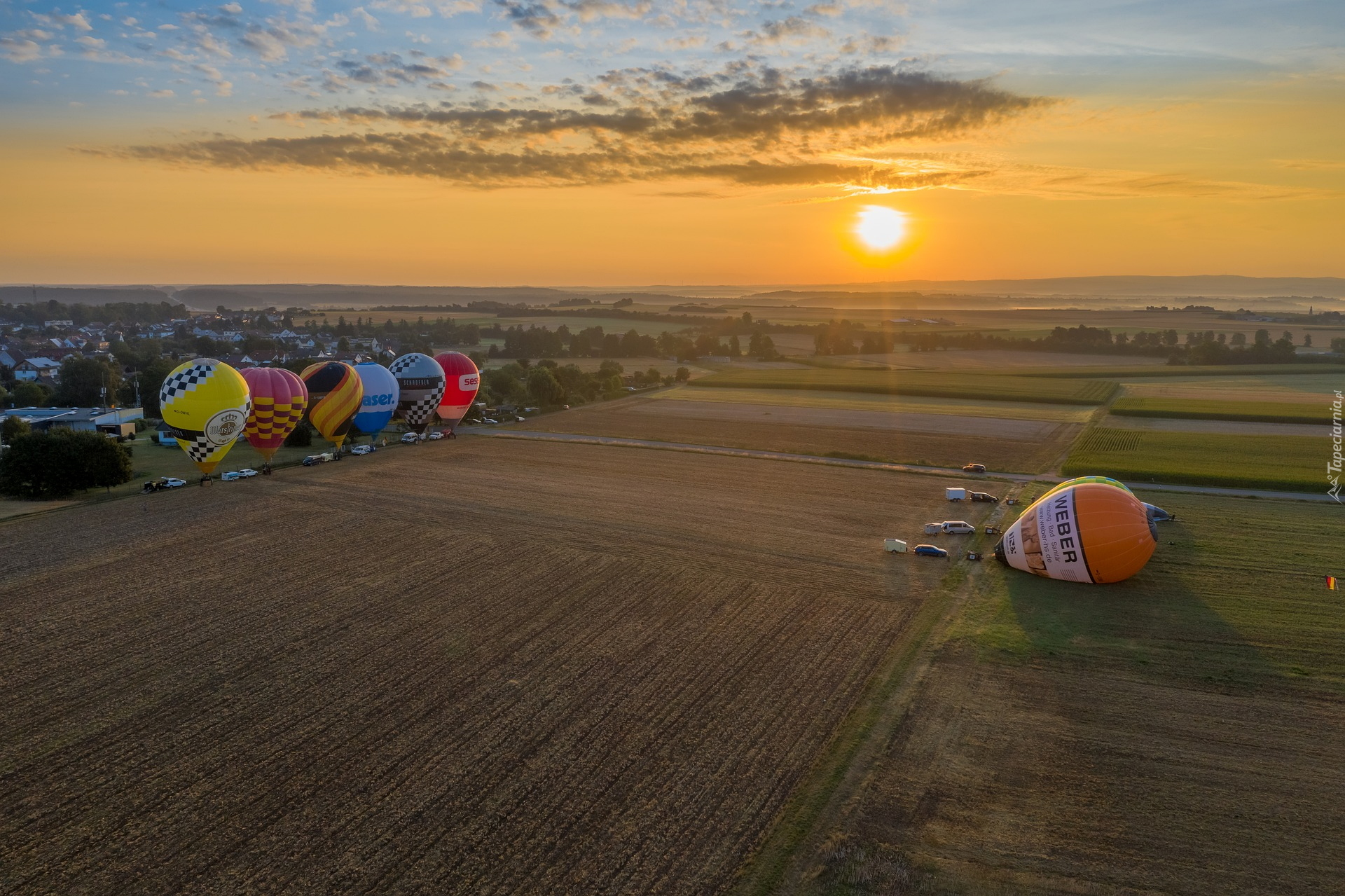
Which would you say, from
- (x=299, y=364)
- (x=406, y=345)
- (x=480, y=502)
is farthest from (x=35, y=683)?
(x=406, y=345)

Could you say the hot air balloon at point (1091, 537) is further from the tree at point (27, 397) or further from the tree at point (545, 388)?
the tree at point (27, 397)

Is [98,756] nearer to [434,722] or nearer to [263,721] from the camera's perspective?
[263,721]

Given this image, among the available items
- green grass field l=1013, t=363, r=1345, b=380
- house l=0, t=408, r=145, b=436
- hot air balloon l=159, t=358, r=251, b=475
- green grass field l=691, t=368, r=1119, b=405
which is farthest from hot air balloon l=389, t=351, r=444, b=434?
green grass field l=1013, t=363, r=1345, b=380

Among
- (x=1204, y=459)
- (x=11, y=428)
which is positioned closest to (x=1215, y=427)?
(x=1204, y=459)

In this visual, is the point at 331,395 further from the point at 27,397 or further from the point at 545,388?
the point at 27,397

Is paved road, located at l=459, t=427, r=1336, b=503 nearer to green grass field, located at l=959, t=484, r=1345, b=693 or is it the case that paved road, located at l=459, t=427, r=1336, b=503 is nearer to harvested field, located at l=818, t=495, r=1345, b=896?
green grass field, located at l=959, t=484, r=1345, b=693

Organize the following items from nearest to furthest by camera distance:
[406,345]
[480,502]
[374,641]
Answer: [374,641] → [480,502] → [406,345]

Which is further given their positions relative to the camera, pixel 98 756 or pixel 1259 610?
pixel 1259 610
